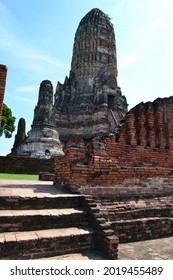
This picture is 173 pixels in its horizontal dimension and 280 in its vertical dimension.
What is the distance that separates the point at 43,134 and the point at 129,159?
1106 centimetres

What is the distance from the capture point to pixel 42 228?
3422 millimetres

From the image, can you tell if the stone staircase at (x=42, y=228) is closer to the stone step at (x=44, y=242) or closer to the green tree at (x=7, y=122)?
the stone step at (x=44, y=242)

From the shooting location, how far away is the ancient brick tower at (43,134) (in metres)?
15.0

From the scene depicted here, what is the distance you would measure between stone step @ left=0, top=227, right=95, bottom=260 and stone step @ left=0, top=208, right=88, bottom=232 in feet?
0.33

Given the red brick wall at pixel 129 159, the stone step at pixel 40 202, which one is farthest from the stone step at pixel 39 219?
the red brick wall at pixel 129 159

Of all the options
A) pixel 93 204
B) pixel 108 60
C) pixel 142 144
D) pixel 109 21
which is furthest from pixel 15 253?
pixel 109 21

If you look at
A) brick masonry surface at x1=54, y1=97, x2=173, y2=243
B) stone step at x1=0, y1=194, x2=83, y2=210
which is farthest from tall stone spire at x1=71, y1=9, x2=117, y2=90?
stone step at x1=0, y1=194, x2=83, y2=210

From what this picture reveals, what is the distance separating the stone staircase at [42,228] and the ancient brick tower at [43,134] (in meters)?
11.0

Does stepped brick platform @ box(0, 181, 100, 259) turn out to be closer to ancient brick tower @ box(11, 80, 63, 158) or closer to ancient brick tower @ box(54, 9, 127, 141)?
ancient brick tower @ box(11, 80, 63, 158)

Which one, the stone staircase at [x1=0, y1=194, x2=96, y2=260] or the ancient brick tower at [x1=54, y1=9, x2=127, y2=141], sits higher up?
the ancient brick tower at [x1=54, y1=9, x2=127, y2=141]

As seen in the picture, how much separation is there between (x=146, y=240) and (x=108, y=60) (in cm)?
2620

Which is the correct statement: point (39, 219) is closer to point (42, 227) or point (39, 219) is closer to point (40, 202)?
point (42, 227)

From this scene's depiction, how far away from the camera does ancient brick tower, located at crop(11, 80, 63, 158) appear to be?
15.0m
